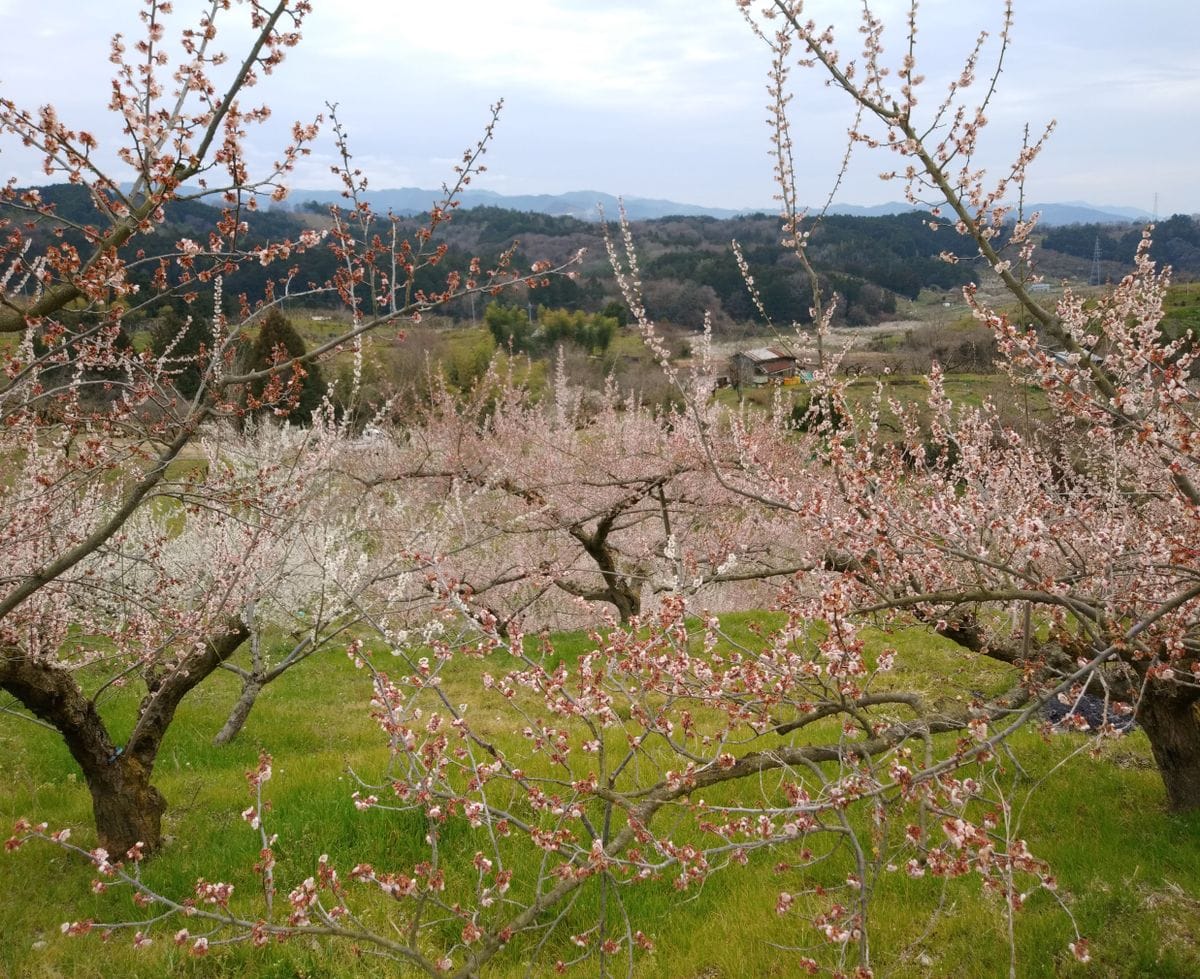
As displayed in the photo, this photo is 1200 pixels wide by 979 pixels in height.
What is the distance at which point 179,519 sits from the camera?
17.7m

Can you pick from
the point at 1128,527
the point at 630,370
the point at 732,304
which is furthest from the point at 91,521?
the point at 732,304

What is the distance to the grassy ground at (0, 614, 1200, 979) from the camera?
3439 millimetres

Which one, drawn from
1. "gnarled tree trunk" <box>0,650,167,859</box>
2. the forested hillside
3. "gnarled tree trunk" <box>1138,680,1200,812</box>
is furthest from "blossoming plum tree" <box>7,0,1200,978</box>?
the forested hillside

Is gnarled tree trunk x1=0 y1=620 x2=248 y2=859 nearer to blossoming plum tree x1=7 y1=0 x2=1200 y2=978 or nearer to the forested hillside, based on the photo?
blossoming plum tree x1=7 y1=0 x2=1200 y2=978

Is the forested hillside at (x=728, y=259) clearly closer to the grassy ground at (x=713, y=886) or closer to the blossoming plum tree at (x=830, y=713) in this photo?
the grassy ground at (x=713, y=886)

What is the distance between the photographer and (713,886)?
425cm

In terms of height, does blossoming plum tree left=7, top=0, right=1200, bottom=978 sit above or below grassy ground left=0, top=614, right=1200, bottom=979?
above

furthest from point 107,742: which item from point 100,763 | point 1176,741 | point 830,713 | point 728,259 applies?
point 728,259

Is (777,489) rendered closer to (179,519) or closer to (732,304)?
(179,519)

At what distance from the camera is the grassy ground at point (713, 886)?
3.44m

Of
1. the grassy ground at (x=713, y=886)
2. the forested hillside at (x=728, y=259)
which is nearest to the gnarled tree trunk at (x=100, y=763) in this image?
the grassy ground at (x=713, y=886)

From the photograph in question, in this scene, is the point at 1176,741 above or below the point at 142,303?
below

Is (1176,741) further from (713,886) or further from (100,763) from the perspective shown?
(100,763)

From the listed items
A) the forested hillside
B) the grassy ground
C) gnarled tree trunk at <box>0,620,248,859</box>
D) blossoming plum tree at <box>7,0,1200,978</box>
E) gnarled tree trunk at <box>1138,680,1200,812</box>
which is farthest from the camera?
the forested hillside
